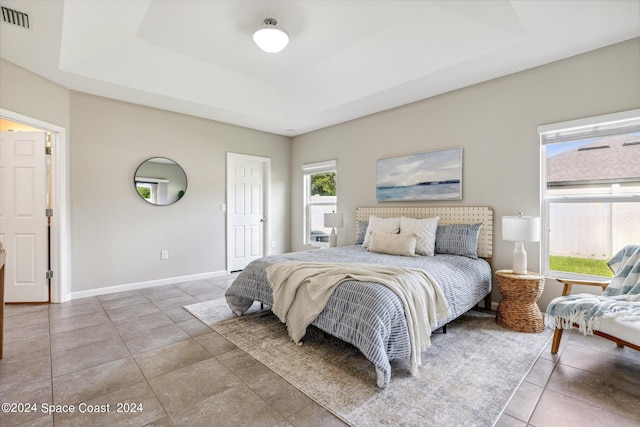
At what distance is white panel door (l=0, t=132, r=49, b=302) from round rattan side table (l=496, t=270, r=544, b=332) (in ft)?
16.5

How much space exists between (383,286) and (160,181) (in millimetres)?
3754

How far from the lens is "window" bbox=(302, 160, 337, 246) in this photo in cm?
541

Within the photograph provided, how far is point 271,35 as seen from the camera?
2.78 metres

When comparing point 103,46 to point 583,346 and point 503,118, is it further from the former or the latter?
point 583,346

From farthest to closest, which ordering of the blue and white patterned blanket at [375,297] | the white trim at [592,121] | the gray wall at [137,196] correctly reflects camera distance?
the gray wall at [137,196] → the white trim at [592,121] → the blue and white patterned blanket at [375,297]

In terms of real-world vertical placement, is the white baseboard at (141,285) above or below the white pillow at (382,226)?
below

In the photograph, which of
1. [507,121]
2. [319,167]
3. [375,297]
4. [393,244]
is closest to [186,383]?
[375,297]

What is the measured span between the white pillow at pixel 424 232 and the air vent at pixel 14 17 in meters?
3.96

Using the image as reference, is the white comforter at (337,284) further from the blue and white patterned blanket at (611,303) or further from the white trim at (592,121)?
the white trim at (592,121)

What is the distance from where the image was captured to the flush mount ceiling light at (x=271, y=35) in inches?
109

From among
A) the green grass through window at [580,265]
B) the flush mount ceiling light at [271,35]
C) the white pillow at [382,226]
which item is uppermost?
the flush mount ceiling light at [271,35]

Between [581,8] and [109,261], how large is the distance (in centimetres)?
550

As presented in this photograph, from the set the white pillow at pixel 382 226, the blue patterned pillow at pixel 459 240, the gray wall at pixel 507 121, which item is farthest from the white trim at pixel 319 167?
the blue patterned pillow at pixel 459 240

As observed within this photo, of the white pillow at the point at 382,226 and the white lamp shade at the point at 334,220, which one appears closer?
the white pillow at the point at 382,226
